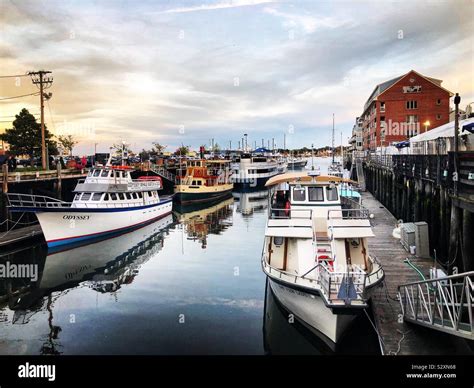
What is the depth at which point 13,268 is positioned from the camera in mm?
16719

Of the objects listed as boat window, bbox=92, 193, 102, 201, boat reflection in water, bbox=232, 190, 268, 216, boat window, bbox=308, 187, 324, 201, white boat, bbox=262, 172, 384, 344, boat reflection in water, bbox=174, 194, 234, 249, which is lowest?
boat reflection in water, bbox=174, 194, 234, 249

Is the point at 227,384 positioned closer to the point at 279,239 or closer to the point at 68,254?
the point at 279,239

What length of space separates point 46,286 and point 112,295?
10.5 feet

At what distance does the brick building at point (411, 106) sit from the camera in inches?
1859

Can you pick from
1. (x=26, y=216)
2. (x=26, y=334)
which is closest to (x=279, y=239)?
(x=26, y=334)

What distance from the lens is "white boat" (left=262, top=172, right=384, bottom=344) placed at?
8656mm

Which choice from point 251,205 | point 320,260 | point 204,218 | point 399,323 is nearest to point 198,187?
point 251,205

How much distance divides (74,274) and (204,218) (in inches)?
679

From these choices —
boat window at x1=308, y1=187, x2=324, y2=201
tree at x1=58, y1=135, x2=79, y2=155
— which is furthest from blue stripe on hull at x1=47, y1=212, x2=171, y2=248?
tree at x1=58, y1=135, x2=79, y2=155

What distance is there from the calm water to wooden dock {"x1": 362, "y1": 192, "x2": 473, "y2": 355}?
0.87 meters

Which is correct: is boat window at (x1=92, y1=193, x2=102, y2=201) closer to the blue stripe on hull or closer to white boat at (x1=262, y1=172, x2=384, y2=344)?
the blue stripe on hull

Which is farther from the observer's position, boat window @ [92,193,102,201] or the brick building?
the brick building

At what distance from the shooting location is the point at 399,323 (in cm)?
870

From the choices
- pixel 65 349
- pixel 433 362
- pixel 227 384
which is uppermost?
pixel 433 362
